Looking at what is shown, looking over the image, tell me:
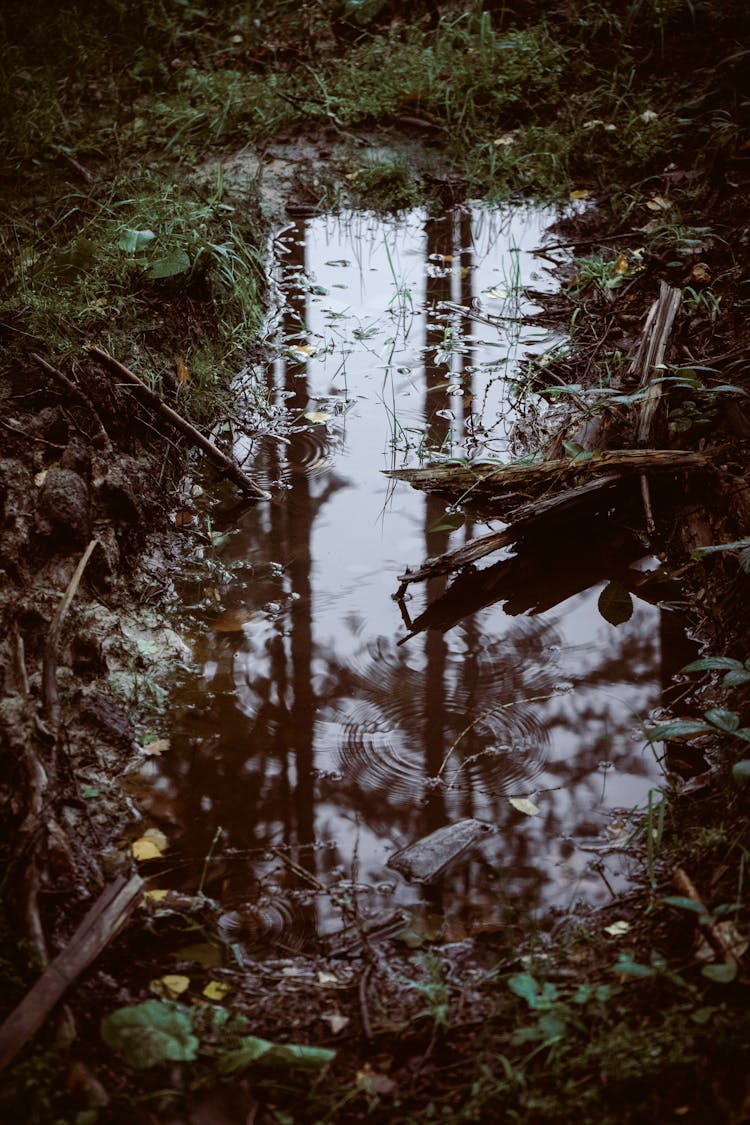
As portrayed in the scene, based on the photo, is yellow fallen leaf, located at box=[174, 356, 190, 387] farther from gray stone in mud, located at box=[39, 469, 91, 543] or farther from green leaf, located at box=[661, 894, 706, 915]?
green leaf, located at box=[661, 894, 706, 915]

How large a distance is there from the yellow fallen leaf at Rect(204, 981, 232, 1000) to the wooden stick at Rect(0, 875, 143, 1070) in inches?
9.6

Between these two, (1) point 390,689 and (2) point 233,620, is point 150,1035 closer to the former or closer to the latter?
(1) point 390,689

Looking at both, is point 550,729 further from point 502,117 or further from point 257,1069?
point 502,117

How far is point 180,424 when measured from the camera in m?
3.58

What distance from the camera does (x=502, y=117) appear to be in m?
6.15

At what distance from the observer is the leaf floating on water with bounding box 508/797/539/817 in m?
2.49

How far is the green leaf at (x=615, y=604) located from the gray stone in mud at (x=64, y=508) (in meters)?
1.84

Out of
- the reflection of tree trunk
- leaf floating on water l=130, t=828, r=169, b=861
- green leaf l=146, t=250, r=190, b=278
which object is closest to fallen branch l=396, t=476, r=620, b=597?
the reflection of tree trunk

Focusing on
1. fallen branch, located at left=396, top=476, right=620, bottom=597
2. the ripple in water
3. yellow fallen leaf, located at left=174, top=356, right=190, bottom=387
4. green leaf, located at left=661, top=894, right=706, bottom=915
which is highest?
yellow fallen leaf, located at left=174, top=356, right=190, bottom=387

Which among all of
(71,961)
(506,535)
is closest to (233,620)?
(506,535)

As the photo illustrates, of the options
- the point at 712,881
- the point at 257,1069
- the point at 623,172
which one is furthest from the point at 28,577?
the point at 623,172

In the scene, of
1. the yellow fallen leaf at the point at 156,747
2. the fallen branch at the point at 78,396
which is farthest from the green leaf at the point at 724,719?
the fallen branch at the point at 78,396

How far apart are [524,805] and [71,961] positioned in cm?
123

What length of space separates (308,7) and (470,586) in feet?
19.6
